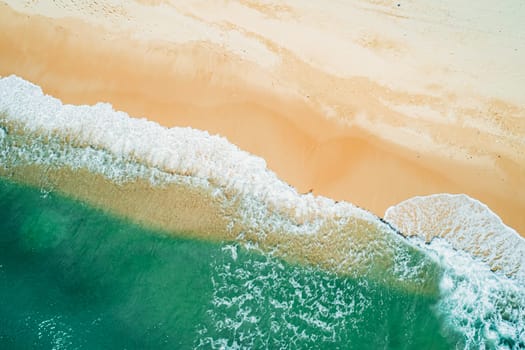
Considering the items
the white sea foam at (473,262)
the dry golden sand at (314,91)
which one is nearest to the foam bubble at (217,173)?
the dry golden sand at (314,91)

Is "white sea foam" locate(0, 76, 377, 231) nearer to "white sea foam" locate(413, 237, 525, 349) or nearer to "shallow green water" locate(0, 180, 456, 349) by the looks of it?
"shallow green water" locate(0, 180, 456, 349)

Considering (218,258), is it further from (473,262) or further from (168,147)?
(473,262)

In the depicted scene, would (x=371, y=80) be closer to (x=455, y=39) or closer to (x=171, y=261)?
(x=455, y=39)

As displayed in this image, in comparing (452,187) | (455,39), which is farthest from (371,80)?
(452,187)

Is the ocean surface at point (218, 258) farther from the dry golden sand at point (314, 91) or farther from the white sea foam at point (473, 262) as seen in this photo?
the dry golden sand at point (314, 91)

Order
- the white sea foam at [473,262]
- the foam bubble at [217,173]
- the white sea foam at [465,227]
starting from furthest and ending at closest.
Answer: the foam bubble at [217,173], the white sea foam at [465,227], the white sea foam at [473,262]

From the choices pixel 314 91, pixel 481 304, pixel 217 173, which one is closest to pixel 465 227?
pixel 481 304

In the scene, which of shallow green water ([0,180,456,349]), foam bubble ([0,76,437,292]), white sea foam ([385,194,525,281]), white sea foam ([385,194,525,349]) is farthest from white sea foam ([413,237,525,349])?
foam bubble ([0,76,437,292])
